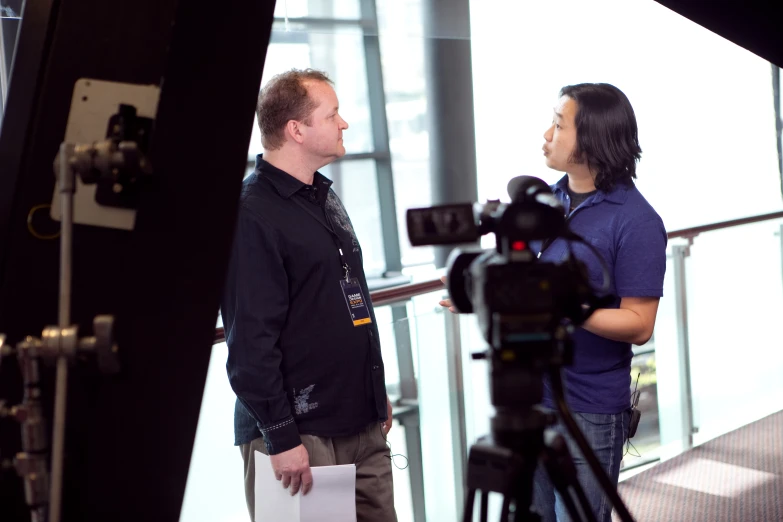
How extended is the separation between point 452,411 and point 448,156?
194 inches

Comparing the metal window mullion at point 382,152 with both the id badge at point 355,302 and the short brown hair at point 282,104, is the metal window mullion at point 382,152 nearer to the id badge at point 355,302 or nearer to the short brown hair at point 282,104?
the short brown hair at point 282,104

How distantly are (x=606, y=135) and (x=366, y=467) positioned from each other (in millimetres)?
907

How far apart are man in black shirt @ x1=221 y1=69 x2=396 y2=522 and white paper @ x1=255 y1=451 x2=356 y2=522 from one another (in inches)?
1.1

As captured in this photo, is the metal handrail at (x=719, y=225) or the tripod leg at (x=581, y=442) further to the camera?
the metal handrail at (x=719, y=225)

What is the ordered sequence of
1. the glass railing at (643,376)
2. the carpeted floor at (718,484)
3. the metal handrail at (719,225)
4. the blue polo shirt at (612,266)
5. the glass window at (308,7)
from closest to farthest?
the blue polo shirt at (612,266), the glass railing at (643,376), the glass window at (308,7), the carpeted floor at (718,484), the metal handrail at (719,225)

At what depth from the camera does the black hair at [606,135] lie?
5.87 ft

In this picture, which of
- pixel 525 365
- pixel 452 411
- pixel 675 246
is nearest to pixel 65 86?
pixel 525 365

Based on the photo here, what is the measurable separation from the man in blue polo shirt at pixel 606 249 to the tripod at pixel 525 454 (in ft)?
2.33

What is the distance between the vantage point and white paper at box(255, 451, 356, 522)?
1672mm

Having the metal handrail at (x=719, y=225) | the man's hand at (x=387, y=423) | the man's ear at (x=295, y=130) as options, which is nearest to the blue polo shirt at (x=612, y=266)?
the man's hand at (x=387, y=423)

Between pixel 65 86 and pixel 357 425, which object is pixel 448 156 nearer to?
pixel 357 425

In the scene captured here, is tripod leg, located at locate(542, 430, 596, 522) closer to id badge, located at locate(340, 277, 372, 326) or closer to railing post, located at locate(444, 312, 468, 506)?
id badge, located at locate(340, 277, 372, 326)

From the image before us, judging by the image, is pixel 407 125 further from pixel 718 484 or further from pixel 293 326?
pixel 293 326

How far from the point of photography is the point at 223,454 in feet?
7.00
